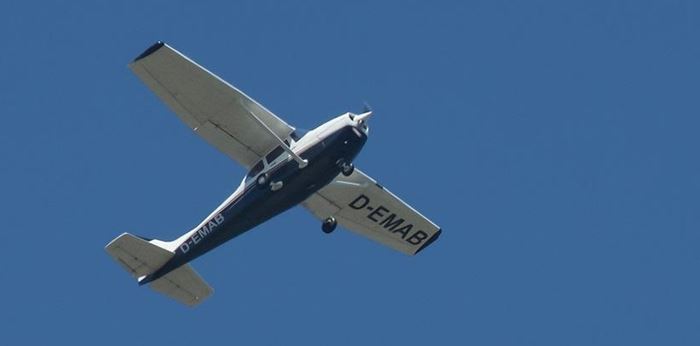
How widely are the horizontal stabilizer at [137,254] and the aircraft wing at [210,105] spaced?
2674 millimetres

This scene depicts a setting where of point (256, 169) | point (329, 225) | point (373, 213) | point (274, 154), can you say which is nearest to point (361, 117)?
point (274, 154)

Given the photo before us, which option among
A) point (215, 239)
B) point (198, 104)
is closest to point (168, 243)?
point (215, 239)

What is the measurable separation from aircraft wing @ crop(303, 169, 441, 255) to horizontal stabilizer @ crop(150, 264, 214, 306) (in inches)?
118

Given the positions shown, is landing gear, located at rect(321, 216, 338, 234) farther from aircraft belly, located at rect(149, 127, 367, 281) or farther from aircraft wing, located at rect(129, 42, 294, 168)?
aircraft wing, located at rect(129, 42, 294, 168)

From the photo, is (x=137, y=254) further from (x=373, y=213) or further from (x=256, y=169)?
(x=373, y=213)

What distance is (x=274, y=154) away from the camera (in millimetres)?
33062

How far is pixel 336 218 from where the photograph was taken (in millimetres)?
36312

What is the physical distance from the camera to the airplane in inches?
1265

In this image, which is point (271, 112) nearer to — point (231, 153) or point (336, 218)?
point (231, 153)

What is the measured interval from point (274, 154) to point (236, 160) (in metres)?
0.98

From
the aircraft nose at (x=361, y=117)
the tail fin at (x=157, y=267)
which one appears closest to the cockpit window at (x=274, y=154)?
the aircraft nose at (x=361, y=117)

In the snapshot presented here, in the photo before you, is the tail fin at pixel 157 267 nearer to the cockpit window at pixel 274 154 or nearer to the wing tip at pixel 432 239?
the cockpit window at pixel 274 154

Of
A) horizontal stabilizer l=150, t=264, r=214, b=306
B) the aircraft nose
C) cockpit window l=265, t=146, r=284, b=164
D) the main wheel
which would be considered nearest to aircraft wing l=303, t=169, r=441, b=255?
the main wheel

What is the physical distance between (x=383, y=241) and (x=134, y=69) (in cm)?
824
